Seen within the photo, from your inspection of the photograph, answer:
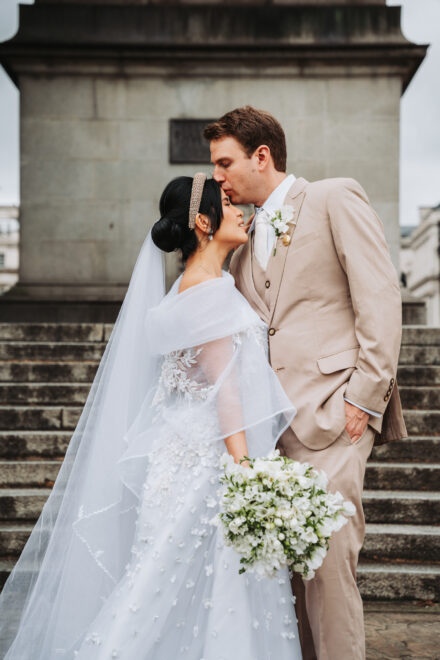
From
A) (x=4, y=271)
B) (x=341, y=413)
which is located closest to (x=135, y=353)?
(x=341, y=413)

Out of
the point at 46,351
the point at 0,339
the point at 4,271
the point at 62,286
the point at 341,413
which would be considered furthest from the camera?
the point at 4,271

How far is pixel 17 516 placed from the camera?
197 inches

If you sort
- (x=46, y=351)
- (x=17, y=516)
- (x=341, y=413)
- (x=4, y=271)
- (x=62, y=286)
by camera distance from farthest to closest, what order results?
1. (x=4, y=271)
2. (x=62, y=286)
3. (x=46, y=351)
4. (x=17, y=516)
5. (x=341, y=413)

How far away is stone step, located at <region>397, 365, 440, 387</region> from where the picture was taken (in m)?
6.57

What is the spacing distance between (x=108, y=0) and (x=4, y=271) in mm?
62076

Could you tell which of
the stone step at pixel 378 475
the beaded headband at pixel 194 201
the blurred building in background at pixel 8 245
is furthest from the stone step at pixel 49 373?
the blurred building in background at pixel 8 245

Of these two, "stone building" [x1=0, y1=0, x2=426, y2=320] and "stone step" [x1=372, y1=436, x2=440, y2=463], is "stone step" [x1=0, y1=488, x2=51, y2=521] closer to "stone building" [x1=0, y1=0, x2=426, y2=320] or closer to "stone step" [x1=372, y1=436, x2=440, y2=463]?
"stone step" [x1=372, y1=436, x2=440, y2=463]

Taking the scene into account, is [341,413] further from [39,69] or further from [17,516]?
[39,69]

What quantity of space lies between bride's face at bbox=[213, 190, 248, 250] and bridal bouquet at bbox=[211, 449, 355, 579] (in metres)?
1.12

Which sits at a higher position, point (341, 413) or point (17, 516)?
point (341, 413)

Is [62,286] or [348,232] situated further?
[62,286]

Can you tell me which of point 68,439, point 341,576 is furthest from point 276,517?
point 68,439

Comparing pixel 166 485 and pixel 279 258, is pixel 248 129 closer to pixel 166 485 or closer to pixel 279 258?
pixel 279 258

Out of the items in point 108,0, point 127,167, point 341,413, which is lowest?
point 341,413
